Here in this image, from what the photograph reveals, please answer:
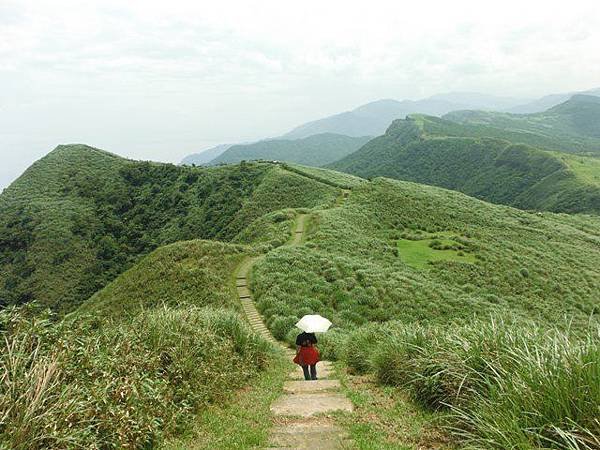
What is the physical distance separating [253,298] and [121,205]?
45.4 meters

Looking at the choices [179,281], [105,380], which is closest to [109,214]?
[179,281]

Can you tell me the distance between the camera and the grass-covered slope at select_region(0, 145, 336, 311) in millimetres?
45500

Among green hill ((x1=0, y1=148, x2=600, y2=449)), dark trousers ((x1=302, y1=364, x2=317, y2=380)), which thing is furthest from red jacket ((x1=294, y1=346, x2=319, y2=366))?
green hill ((x1=0, y1=148, x2=600, y2=449))

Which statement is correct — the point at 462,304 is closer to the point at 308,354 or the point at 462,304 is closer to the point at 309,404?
the point at 308,354

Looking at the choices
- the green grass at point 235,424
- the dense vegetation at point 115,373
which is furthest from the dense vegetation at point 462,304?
the dense vegetation at point 115,373

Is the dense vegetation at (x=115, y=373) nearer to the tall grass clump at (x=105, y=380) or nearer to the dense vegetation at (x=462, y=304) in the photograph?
the tall grass clump at (x=105, y=380)

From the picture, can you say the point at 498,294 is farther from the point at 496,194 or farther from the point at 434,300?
the point at 496,194

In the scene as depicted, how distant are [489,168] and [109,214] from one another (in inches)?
4460

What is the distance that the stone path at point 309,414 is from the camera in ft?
19.5

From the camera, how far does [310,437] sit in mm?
6117

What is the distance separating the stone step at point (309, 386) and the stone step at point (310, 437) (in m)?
2.65

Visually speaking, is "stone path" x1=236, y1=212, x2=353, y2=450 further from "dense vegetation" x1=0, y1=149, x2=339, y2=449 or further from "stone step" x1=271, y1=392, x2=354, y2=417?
"dense vegetation" x1=0, y1=149, x2=339, y2=449

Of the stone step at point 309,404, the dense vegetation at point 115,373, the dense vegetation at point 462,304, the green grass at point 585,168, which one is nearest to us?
the dense vegetation at point 115,373

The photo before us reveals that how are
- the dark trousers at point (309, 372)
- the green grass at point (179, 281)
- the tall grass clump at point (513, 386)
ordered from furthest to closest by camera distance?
1. the green grass at point (179, 281)
2. the dark trousers at point (309, 372)
3. the tall grass clump at point (513, 386)
